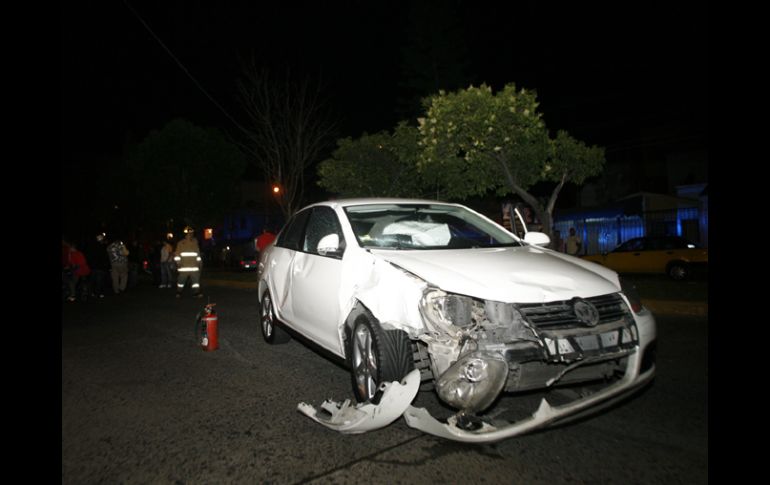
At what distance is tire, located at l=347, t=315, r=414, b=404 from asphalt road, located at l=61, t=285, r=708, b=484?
360mm

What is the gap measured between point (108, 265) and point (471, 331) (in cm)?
1359

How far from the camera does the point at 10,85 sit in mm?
3012

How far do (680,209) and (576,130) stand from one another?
8840mm

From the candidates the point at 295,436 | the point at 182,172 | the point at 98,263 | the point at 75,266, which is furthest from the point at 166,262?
the point at 182,172

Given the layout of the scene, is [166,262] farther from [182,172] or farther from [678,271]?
[182,172]

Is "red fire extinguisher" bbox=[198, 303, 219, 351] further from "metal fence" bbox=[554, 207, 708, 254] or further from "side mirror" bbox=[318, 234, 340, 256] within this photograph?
"metal fence" bbox=[554, 207, 708, 254]

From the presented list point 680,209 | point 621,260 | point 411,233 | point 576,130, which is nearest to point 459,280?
point 411,233

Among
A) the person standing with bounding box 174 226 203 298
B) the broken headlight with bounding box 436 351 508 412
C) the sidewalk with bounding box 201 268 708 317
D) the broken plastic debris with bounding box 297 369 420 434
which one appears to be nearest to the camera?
the broken headlight with bounding box 436 351 508 412

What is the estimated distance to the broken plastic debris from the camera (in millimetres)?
3307

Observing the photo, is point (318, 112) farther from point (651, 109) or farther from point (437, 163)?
point (651, 109)

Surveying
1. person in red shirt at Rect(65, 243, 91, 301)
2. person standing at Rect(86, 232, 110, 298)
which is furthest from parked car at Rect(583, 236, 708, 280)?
person in red shirt at Rect(65, 243, 91, 301)

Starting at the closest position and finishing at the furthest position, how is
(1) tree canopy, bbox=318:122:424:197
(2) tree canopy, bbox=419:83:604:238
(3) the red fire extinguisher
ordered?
(3) the red fire extinguisher
(2) tree canopy, bbox=419:83:604:238
(1) tree canopy, bbox=318:122:424:197

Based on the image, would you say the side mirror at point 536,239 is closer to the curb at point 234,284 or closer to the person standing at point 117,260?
the curb at point 234,284

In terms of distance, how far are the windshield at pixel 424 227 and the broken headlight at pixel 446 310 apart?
110 cm
